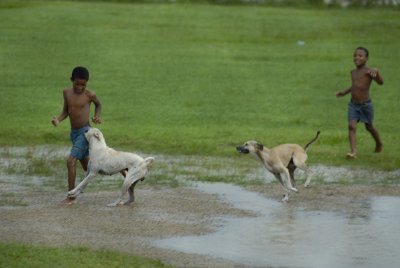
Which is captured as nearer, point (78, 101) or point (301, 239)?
point (301, 239)

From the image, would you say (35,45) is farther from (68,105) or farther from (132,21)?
(68,105)

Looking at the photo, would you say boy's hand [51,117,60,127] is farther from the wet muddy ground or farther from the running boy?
the wet muddy ground

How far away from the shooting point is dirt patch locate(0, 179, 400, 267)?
10.6m

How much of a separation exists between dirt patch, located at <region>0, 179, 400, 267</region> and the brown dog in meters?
0.20

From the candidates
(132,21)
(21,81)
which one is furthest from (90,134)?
(132,21)

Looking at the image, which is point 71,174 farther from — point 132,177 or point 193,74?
point 193,74

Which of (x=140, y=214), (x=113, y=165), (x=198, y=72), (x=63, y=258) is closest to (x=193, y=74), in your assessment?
(x=198, y=72)

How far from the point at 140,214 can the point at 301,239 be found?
1987 millimetres

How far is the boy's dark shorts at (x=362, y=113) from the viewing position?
17.2 metres

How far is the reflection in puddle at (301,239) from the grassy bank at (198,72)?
12.7 ft

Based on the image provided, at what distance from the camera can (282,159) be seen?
45.2 feet

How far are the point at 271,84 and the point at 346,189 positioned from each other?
35.8 feet

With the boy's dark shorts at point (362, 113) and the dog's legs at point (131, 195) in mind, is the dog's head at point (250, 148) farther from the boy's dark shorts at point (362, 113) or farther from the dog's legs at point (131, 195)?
the boy's dark shorts at point (362, 113)

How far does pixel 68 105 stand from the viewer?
13633 mm
